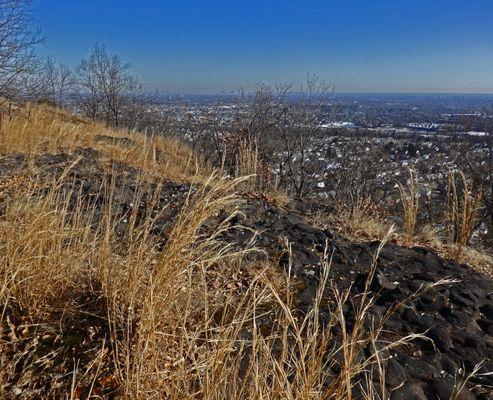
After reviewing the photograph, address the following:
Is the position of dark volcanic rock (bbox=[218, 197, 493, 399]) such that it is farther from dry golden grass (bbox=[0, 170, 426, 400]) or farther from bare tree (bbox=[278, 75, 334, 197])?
bare tree (bbox=[278, 75, 334, 197])

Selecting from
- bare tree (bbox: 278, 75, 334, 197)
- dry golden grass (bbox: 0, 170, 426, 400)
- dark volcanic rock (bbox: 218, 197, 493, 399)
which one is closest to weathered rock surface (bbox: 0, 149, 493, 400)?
dark volcanic rock (bbox: 218, 197, 493, 399)

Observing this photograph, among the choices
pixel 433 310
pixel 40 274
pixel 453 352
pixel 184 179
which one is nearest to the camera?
pixel 40 274

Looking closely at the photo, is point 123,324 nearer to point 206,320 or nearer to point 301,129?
point 206,320

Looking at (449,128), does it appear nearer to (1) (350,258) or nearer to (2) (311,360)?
(1) (350,258)

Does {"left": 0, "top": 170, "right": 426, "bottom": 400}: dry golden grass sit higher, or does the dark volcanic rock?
{"left": 0, "top": 170, "right": 426, "bottom": 400}: dry golden grass

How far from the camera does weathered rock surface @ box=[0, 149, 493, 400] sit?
187 centimetres

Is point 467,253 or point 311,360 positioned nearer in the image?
point 311,360

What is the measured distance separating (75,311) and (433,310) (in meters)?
2.27

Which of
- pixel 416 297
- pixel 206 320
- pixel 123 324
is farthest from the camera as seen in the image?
pixel 416 297

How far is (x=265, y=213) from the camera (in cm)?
424

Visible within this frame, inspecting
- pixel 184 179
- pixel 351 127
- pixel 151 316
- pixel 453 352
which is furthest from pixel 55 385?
pixel 351 127

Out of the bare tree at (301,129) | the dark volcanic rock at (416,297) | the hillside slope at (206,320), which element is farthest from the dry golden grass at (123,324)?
the bare tree at (301,129)

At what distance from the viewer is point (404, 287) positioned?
2809 millimetres

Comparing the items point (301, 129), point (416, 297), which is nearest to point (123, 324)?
point (416, 297)
